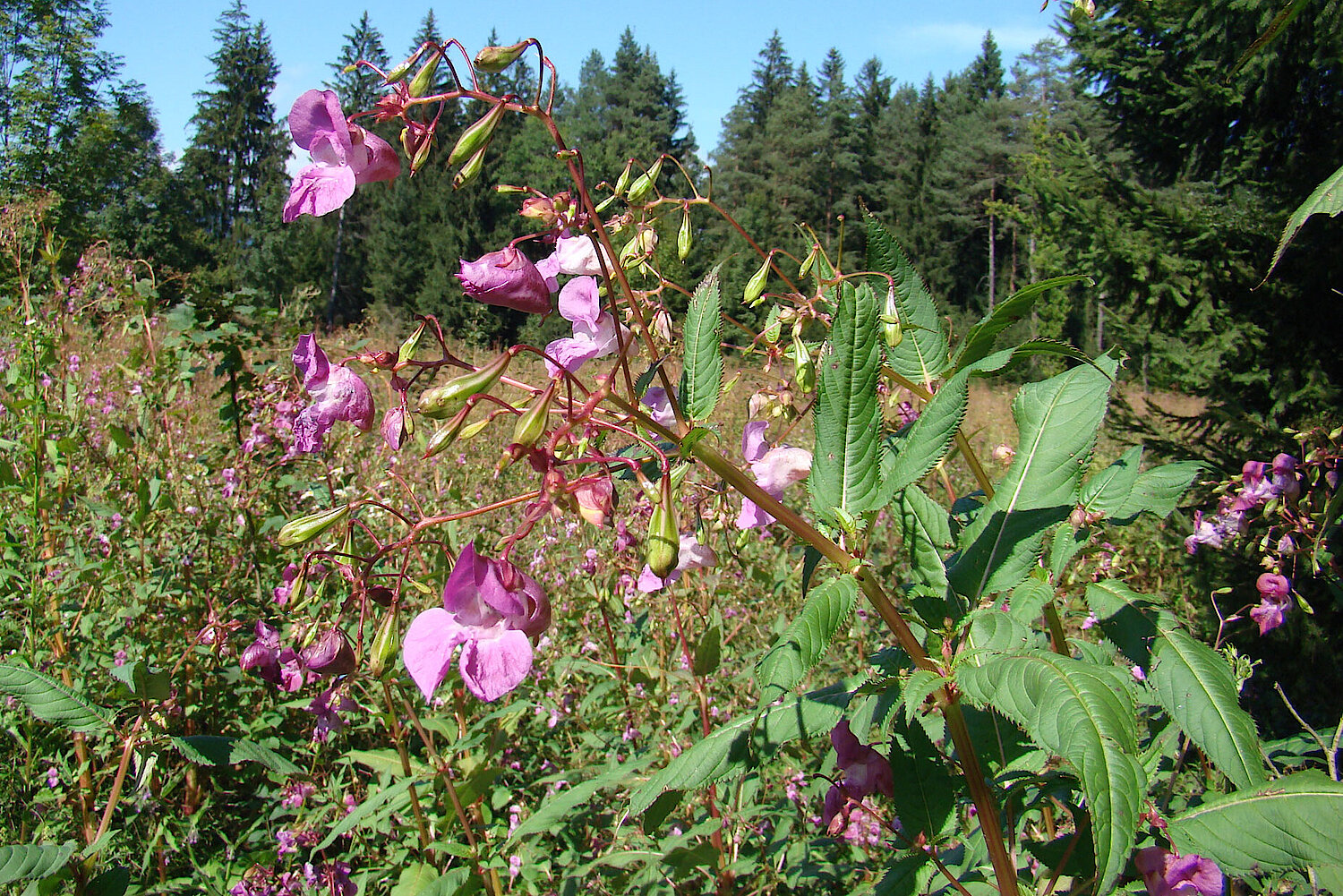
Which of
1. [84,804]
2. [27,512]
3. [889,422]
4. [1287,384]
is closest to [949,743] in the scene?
[889,422]

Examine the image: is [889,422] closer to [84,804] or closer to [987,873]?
[987,873]

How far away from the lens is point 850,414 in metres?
0.72

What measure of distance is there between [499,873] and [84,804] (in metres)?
1.27

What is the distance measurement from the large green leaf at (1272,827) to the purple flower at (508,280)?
85 centimetres

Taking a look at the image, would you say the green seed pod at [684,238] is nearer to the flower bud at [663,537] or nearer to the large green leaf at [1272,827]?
the flower bud at [663,537]

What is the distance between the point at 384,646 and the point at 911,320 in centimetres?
75

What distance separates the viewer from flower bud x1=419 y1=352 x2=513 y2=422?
679 mm

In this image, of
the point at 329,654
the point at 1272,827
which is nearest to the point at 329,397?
the point at 329,654

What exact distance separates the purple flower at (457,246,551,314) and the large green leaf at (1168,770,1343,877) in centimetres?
85

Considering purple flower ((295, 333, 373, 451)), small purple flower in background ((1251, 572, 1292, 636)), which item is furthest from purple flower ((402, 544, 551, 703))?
small purple flower in background ((1251, 572, 1292, 636))

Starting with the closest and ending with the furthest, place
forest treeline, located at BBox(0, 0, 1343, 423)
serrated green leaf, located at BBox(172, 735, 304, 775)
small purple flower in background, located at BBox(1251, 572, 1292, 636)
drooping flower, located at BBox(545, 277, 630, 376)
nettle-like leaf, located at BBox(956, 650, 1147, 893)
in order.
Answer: nettle-like leaf, located at BBox(956, 650, 1147, 893) < drooping flower, located at BBox(545, 277, 630, 376) < serrated green leaf, located at BBox(172, 735, 304, 775) < small purple flower in background, located at BBox(1251, 572, 1292, 636) < forest treeline, located at BBox(0, 0, 1343, 423)

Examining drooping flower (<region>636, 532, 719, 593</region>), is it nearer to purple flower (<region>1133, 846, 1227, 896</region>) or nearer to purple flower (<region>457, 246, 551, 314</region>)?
purple flower (<region>457, 246, 551, 314</region>)

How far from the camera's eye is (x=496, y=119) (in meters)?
0.85

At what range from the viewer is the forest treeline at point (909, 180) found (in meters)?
4.33
